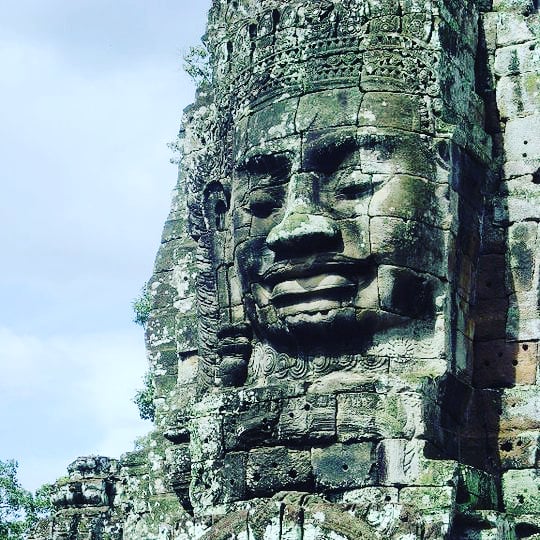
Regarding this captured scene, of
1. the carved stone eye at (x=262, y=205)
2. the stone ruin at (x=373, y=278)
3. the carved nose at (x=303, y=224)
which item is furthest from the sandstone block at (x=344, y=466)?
the carved stone eye at (x=262, y=205)

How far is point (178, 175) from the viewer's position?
17953mm

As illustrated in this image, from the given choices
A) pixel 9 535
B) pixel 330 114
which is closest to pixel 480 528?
pixel 330 114

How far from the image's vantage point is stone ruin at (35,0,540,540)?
45.8 ft

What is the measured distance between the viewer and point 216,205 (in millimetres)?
16156

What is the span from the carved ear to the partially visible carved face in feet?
3.66

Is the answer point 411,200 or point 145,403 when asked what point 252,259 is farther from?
point 145,403

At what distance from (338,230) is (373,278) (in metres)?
0.48

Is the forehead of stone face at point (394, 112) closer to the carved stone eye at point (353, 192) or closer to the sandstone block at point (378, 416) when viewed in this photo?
the carved stone eye at point (353, 192)

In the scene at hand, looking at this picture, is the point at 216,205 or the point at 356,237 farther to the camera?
the point at 216,205

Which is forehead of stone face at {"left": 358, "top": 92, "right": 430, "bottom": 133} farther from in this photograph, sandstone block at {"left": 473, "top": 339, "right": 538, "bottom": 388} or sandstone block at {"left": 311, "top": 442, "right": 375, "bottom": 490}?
sandstone block at {"left": 311, "top": 442, "right": 375, "bottom": 490}

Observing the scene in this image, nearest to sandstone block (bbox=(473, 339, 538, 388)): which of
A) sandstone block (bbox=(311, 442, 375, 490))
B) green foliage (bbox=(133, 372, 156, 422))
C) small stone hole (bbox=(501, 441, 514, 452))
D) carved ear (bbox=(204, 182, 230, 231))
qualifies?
small stone hole (bbox=(501, 441, 514, 452))

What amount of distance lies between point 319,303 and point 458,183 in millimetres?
1610

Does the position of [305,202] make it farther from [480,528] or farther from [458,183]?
[480,528]

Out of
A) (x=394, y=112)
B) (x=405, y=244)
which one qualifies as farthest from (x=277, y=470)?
(x=394, y=112)
